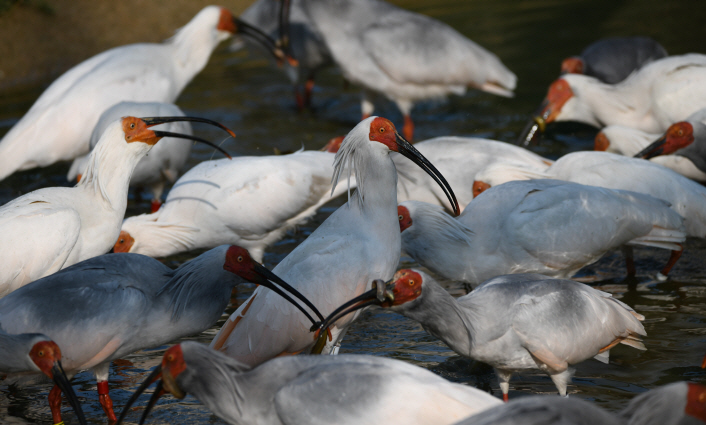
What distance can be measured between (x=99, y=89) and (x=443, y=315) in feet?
16.0

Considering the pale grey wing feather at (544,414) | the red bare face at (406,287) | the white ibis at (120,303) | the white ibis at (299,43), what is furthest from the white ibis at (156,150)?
the pale grey wing feather at (544,414)

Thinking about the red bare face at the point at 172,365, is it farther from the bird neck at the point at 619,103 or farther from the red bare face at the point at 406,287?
the bird neck at the point at 619,103

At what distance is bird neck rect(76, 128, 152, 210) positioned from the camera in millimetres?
5352

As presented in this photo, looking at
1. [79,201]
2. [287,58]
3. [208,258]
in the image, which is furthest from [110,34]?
[208,258]

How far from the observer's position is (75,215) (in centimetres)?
511

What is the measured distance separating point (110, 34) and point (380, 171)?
9947 mm

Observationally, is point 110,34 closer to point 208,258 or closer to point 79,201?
point 79,201

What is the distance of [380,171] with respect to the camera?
4.63m

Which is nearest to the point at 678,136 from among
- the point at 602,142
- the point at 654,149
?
the point at 654,149

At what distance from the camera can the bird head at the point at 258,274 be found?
4.16 m

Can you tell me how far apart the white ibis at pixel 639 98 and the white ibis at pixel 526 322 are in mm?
3866

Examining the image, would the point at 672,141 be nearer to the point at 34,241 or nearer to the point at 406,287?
the point at 406,287

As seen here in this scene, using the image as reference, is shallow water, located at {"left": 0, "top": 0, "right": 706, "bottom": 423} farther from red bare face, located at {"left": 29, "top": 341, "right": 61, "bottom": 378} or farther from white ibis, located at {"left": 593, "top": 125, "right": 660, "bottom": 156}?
white ibis, located at {"left": 593, "top": 125, "right": 660, "bottom": 156}

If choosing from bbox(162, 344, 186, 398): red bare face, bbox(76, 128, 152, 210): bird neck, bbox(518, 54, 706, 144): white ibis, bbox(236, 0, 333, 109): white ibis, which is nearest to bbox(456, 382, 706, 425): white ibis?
bbox(162, 344, 186, 398): red bare face
